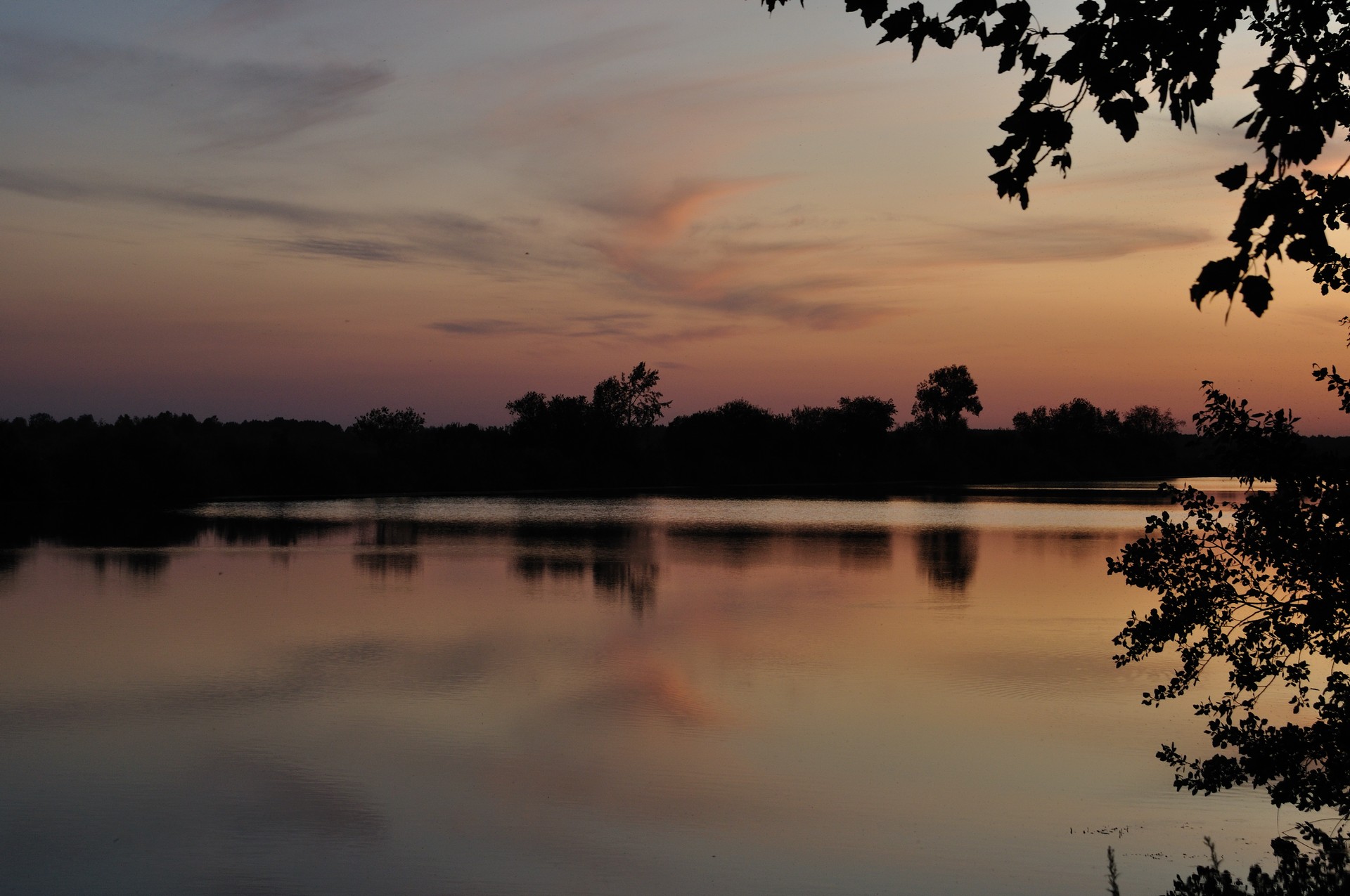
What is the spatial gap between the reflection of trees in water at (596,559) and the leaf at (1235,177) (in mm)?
13897

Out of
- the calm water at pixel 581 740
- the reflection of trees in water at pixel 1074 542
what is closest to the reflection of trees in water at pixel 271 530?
the calm water at pixel 581 740

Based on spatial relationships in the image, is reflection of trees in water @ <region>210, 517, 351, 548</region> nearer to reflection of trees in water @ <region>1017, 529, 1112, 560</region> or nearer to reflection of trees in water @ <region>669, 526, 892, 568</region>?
reflection of trees in water @ <region>669, 526, 892, 568</region>

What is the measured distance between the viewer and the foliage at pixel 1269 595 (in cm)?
535

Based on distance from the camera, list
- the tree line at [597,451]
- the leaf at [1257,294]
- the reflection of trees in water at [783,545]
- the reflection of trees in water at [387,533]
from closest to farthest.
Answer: the leaf at [1257,294] → the reflection of trees in water at [783,545] → the reflection of trees in water at [387,533] → the tree line at [597,451]

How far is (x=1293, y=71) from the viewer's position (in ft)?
11.0

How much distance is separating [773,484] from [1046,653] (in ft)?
203

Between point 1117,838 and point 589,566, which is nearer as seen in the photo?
point 1117,838

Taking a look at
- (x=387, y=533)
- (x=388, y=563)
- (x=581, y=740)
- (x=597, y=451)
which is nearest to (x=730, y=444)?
(x=597, y=451)

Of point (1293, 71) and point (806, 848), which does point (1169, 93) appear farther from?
point (806, 848)

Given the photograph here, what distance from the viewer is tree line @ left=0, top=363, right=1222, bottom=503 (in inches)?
1845

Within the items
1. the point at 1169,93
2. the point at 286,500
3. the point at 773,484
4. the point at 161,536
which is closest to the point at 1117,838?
the point at 1169,93

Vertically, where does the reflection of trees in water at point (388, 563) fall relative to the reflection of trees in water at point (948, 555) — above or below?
above

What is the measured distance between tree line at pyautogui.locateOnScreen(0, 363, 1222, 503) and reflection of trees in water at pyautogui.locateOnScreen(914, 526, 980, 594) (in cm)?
1408

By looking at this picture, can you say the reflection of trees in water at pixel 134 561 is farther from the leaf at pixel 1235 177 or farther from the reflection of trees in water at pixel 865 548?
the leaf at pixel 1235 177
